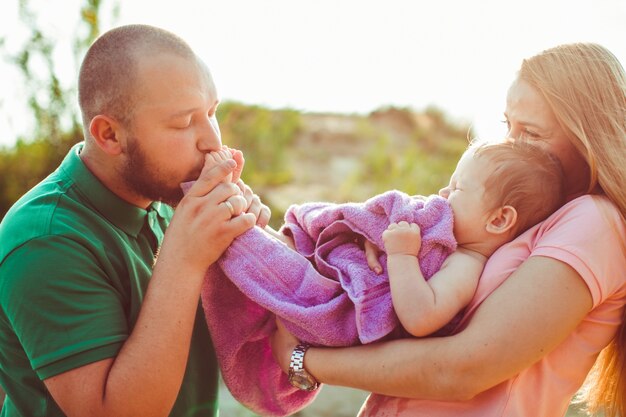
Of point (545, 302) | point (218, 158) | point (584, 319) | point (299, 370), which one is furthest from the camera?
point (218, 158)

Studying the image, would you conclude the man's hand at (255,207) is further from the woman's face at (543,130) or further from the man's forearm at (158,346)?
the woman's face at (543,130)

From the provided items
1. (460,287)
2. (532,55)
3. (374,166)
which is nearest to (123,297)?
(460,287)

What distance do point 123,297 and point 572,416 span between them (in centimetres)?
293

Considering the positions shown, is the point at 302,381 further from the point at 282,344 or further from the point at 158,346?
the point at 158,346

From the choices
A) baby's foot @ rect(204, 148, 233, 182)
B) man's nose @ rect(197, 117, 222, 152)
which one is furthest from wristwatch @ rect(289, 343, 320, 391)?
man's nose @ rect(197, 117, 222, 152)

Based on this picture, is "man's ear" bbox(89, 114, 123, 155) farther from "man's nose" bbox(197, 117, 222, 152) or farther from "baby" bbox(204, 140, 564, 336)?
"baby" bbox(204, 140, 564, 336)

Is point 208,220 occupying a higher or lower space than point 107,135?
lower

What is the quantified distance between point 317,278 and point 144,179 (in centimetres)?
61

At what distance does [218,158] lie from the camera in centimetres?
202

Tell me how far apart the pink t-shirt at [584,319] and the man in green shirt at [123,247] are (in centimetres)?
70

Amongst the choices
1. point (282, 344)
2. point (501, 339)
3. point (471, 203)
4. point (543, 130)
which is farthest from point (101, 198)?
point (543, 130)

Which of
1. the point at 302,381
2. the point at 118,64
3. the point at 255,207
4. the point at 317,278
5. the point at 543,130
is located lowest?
the point at 302,381

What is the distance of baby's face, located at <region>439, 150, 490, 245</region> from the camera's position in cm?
187

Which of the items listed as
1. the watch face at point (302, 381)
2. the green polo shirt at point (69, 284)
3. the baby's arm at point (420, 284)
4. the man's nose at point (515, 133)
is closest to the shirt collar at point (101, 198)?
the green polo shirt at point (69, 284)
